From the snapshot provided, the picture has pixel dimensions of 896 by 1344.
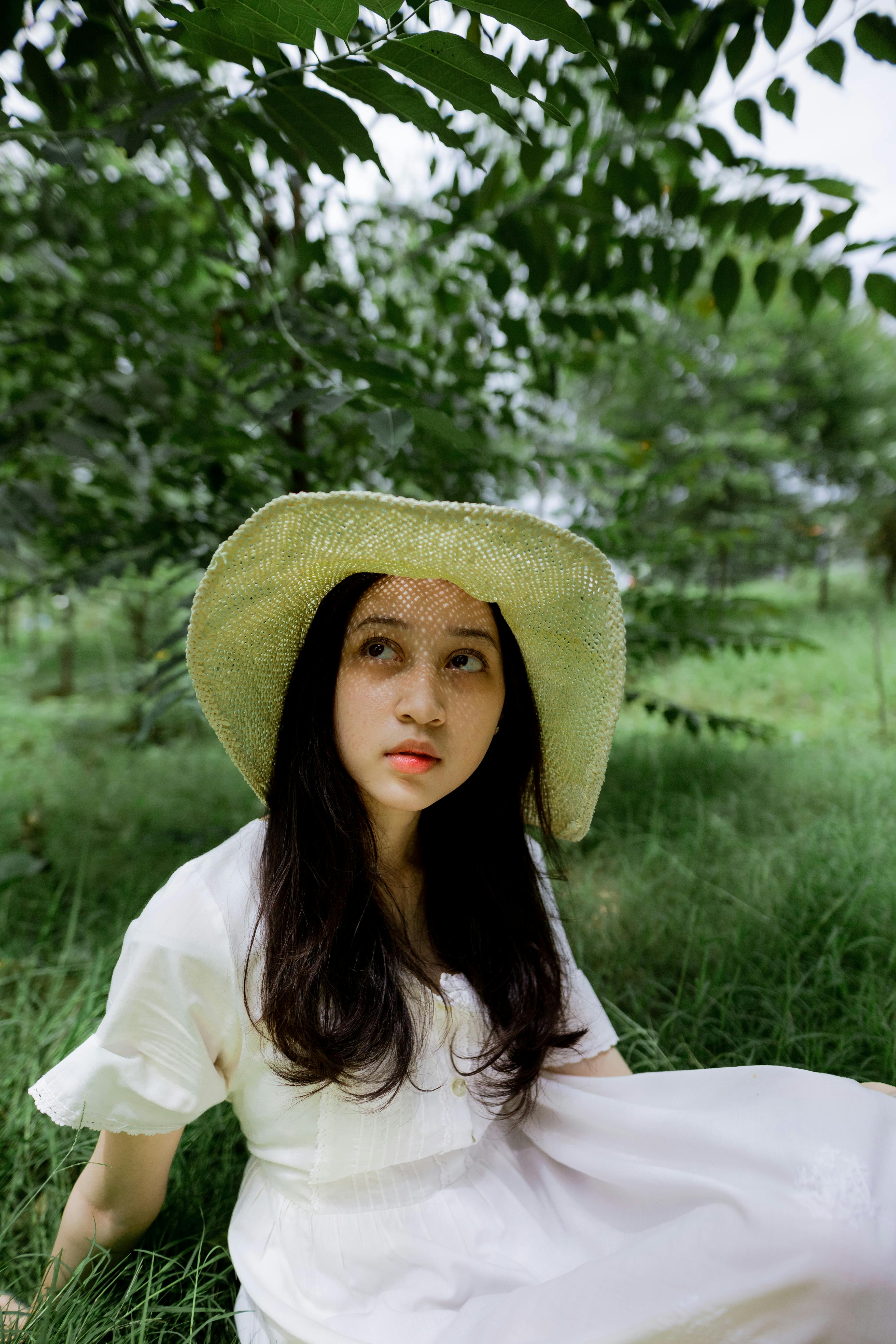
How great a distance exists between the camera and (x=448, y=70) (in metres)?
0.78

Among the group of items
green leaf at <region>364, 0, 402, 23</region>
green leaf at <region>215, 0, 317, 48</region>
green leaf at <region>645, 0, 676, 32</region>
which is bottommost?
green leaf at <region>645, 0, 676, 32</region>

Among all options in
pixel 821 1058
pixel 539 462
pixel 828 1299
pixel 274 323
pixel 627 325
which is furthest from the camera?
pixel 539 462

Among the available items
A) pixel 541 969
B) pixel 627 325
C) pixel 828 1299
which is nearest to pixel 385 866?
pixel 541 969

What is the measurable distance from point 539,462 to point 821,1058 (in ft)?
5.03

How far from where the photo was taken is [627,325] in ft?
6.12

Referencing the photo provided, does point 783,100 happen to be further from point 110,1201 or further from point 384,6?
point 110,1201

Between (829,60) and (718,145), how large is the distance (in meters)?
0.21

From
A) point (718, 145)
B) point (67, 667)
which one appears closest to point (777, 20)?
point (718, 145)

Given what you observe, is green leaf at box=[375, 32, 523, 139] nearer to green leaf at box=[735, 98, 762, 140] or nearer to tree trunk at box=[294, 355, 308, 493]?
green leaf at box=[735, 98, 762, 140]

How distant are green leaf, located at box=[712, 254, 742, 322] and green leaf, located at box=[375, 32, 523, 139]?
85 cm

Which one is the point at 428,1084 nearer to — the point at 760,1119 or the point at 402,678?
the point at 760,1119

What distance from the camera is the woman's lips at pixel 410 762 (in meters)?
0.92

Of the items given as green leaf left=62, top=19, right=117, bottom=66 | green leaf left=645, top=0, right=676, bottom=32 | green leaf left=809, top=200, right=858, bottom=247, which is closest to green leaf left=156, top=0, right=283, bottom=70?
green leaf left=645, top=0, right=676, bottom=32

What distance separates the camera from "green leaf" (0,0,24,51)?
1062 mm
